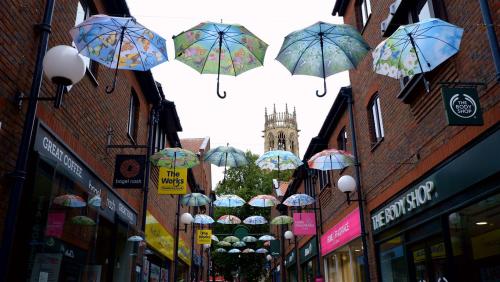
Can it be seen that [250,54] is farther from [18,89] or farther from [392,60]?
[18,89]

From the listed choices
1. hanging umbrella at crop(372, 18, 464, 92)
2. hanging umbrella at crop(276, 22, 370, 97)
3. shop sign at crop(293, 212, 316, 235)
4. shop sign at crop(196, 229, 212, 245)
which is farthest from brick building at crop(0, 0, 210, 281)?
shop sign at crop(196, 229, 212, 245)

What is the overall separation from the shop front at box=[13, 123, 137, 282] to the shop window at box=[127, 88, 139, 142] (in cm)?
279

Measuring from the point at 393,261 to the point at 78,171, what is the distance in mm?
7402

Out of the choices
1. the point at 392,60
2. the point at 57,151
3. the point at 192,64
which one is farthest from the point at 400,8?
the point at 57,151

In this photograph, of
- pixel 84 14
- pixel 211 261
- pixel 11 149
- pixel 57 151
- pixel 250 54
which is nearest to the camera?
pixel 11 149

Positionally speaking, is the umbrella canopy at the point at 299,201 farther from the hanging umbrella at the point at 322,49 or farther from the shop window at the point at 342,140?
the hanging umbrella at the point at 322,49

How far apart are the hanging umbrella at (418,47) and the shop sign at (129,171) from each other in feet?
19.2

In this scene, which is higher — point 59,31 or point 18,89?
point 59,31

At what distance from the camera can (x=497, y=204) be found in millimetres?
6391

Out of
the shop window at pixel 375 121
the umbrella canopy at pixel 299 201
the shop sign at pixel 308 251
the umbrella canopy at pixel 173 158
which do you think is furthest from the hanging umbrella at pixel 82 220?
the shop sign at pixel 308 251

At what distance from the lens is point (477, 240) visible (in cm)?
688

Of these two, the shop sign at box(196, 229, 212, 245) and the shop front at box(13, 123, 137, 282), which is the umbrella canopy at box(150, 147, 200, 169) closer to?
the shop front at box(13, 123, 137, 282)

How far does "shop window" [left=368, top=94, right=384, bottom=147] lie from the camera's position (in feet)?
38.4

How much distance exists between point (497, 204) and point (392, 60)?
2.77m
